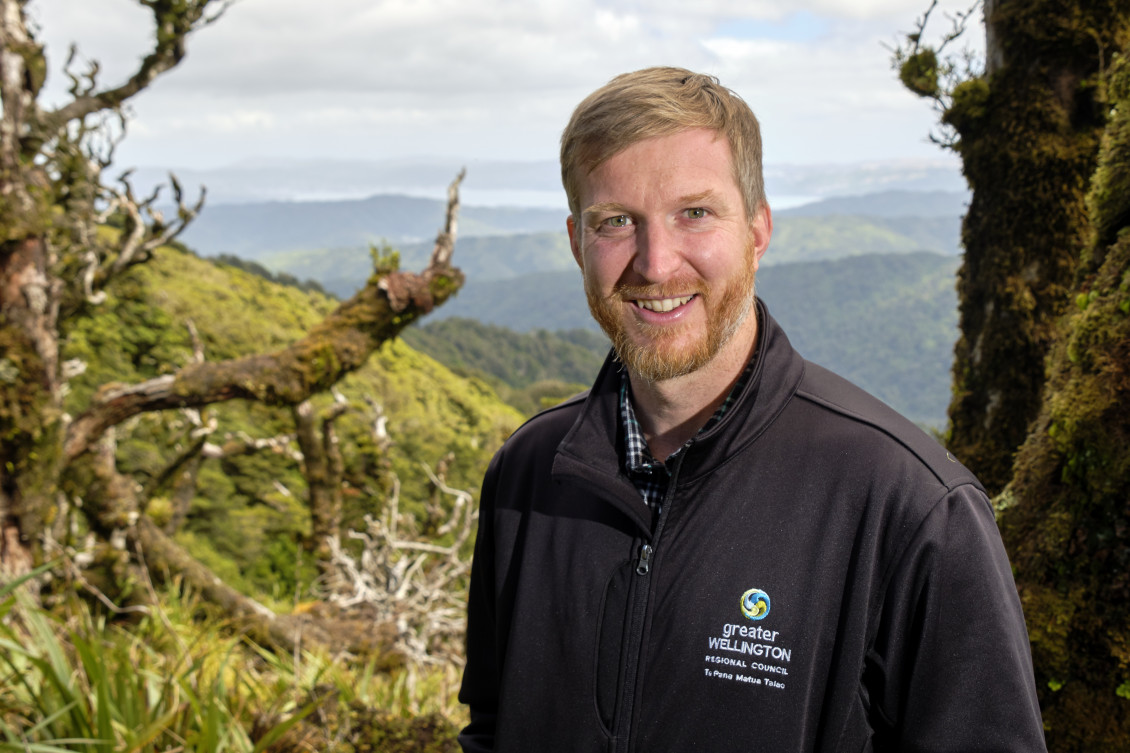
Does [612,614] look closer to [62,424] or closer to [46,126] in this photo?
[62,424]

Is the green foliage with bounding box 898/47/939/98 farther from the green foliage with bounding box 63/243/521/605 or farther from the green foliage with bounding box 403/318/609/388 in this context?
the green foliage with bounding box 403/318/609/388

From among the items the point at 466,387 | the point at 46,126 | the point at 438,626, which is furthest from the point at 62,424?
the point at 466,387

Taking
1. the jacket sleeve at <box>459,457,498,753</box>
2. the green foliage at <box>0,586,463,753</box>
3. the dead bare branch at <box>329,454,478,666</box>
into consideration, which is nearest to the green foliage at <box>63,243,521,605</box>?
the dead bare branch at <box>329,454,478,666</box>

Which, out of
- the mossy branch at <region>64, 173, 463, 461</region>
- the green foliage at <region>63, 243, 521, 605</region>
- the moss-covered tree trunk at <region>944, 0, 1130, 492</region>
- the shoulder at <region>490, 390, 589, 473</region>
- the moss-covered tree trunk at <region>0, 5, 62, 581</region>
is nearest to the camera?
the shoulder at <region>490, 390, 589, 473</region>

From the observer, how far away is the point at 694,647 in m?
1.58

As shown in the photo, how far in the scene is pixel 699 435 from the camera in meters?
1.65

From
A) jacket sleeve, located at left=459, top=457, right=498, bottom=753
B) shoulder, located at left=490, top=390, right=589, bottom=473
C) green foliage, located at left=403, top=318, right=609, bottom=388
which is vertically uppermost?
shoulder, located at left=490, top=390, right=589, bottom=473

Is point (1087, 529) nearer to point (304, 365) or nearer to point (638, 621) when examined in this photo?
point (638, 621)

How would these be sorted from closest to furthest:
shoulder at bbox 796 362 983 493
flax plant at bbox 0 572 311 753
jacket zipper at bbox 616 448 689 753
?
shoulder at bbox 796 362 983 493 < jacket zipper at bbox 616 448 689 753 < flax plant at bbox 0 572 311 753

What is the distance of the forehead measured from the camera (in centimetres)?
172

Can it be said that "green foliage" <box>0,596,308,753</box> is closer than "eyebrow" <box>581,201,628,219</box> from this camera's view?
No

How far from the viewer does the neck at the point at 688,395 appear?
1832 millimetres

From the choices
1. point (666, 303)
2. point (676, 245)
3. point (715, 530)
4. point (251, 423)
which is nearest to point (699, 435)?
point (715, 530)

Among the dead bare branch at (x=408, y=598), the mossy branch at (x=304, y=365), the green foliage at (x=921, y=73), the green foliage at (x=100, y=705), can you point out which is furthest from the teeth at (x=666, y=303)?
the dead bare branch at (x=408, y=598)
